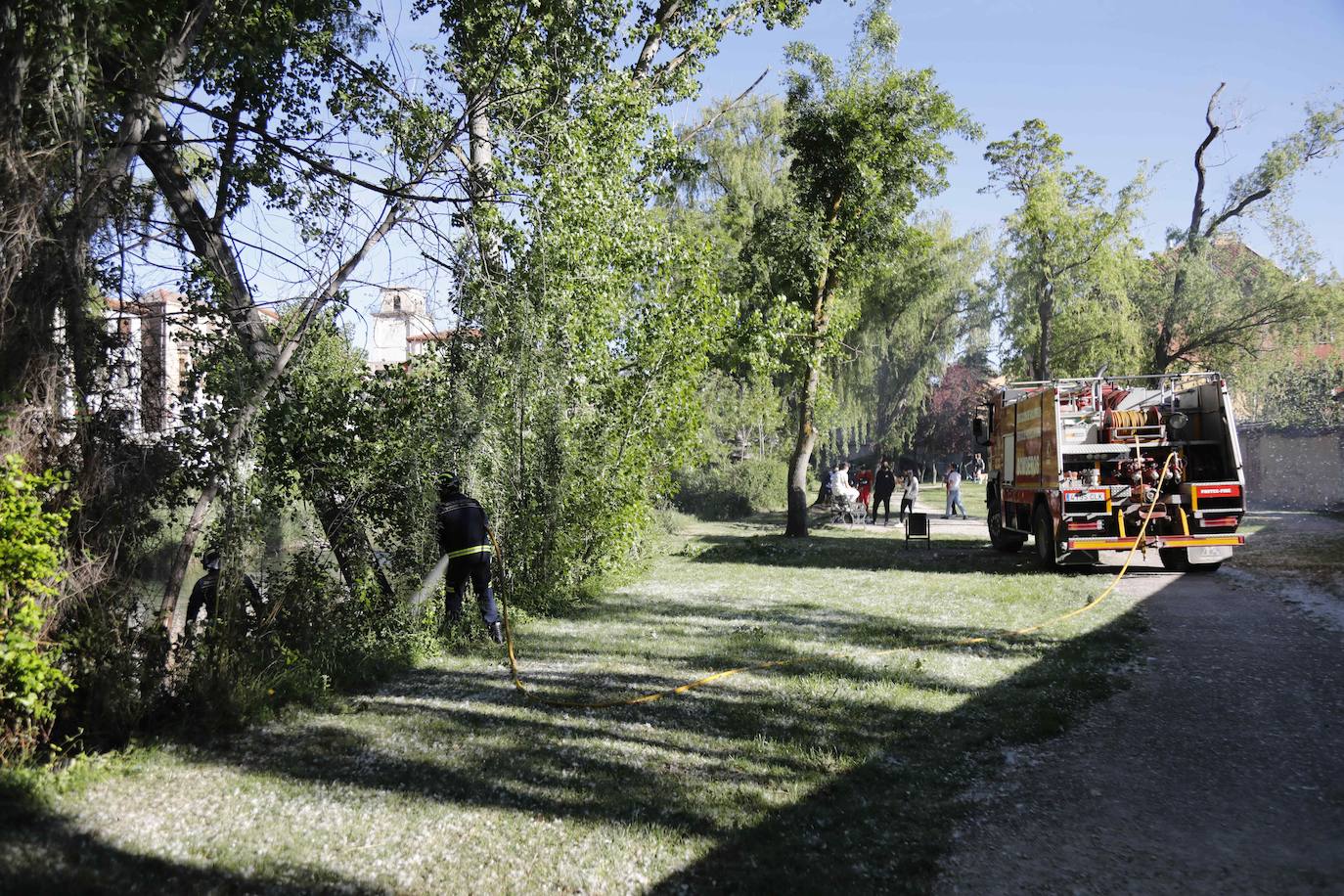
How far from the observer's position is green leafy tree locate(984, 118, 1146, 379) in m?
31.8

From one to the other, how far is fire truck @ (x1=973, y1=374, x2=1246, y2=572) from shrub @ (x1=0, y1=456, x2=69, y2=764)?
13286 millimetres

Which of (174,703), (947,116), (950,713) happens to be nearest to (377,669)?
(174,703)

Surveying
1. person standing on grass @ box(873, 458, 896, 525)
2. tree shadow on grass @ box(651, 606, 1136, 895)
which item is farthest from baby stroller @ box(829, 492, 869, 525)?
tree shadow on grass @ box(651, 606, 1136, 895)

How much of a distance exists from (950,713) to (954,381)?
64868 millimetres

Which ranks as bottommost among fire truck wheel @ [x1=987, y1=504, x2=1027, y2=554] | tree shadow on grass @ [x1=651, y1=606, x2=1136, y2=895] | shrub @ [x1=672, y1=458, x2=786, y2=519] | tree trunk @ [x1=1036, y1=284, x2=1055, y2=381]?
tree shadow on grass @ [x1=651, y1=606, x2=1136, y2=895]

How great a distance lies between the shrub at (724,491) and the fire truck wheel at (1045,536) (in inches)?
643

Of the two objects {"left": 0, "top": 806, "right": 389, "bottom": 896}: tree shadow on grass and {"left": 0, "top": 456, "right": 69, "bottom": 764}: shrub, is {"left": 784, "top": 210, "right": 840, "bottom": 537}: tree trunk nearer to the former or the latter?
{"left": 0, "top": 456, "right": 69, "bottom": 764}: shrub

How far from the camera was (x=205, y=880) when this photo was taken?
4.01 metres

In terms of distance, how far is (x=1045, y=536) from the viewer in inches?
605

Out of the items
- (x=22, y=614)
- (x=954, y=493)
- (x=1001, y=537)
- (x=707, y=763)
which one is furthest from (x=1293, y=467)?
(x=22, y=614)

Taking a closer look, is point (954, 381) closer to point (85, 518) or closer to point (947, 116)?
point (947, 116)

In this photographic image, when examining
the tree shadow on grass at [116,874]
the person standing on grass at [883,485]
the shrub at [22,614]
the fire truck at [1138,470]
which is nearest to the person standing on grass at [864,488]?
the person standing on grass at [883,485]

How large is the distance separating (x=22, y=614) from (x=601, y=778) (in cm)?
336

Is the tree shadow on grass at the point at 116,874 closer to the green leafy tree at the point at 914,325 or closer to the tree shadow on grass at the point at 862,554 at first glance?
the tree shadow on grass at the point at 862,554
